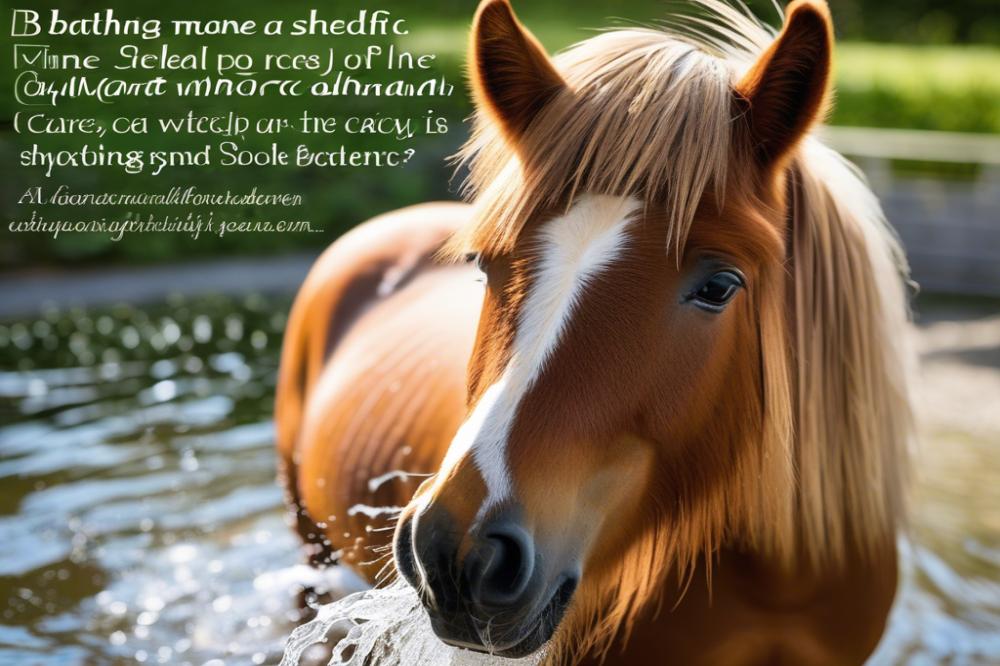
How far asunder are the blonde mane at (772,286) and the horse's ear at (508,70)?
55 millimetres

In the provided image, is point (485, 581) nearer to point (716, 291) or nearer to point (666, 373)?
point (666, 373)

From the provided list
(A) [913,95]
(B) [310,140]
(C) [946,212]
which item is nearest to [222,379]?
(B) [310,140]

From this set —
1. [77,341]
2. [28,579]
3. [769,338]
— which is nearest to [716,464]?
[769,338]

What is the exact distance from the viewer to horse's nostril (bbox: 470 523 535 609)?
60.0 inches

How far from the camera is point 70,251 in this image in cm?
840

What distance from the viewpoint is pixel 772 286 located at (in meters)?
1.93

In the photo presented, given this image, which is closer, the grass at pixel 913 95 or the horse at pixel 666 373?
the horse at pixel 666 373

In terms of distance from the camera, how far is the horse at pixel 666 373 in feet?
5.34

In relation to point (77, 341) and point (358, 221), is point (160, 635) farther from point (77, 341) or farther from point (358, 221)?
point (358, 221)

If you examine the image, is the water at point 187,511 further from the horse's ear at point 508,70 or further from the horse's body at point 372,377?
the horse's ear at point 508,70

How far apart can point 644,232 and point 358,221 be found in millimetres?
8131

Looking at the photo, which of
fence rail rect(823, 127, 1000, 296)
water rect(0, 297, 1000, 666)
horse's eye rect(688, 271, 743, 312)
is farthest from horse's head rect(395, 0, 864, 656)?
fence rail rect(823, 127, 1000, 296)

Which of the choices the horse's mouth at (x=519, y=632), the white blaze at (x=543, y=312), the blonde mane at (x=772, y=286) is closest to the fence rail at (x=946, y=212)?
the blonde mane at (x=772, y=286)

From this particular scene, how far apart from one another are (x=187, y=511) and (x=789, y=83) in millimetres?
3643
